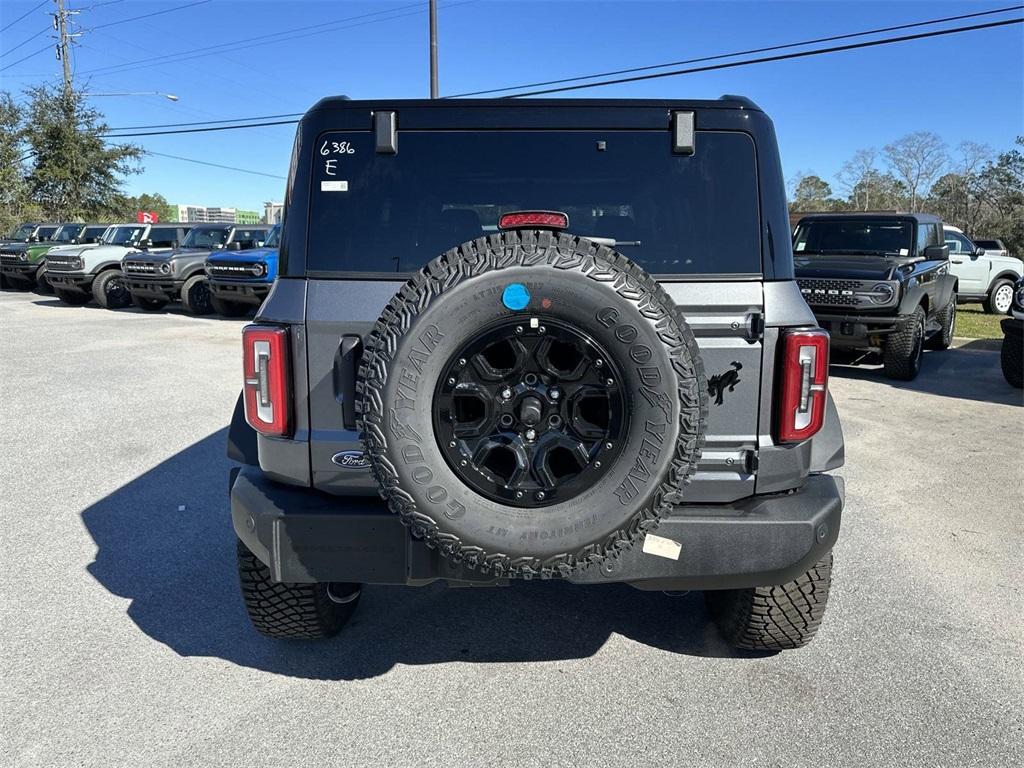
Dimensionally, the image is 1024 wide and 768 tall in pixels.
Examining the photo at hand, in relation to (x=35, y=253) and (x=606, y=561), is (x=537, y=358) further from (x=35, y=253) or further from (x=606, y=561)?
(x=35, y=253)

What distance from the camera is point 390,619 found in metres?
3.47

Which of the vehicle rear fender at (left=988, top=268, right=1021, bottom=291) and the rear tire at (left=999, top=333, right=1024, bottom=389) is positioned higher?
the vehicle rear fender at (left=988, top=268, right=1021, bottom=291)

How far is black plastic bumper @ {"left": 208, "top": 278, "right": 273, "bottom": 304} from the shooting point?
14.5 m

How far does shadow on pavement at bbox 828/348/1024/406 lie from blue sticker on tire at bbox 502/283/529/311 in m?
7.92

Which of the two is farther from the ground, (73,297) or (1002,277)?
(1002,277)

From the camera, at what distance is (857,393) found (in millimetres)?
8719

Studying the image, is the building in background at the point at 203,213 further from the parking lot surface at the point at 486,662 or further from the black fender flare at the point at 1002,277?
the parking lot surface at the point at 486,662

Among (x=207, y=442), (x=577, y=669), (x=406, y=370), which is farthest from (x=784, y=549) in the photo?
(x=207, y=442)

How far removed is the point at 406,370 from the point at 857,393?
767 centimetres

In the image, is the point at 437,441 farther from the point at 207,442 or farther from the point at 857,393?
the point at 857,393

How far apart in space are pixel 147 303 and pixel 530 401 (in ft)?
56.7

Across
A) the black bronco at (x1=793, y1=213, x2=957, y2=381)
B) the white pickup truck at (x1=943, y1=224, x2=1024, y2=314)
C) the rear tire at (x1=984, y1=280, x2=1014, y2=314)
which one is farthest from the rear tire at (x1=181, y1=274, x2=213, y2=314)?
the rear tire at (x1=984, y1=280, x2=1014, y2=314)

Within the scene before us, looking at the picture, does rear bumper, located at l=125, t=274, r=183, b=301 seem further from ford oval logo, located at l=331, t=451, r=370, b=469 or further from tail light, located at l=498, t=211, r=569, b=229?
tail light, located at l=498, t=211, r=569, b=229

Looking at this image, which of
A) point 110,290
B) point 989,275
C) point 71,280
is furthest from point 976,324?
point 71,280
